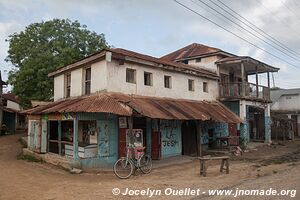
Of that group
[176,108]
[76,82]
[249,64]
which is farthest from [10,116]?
[249,64]

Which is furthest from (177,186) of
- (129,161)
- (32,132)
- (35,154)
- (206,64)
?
(206,64)

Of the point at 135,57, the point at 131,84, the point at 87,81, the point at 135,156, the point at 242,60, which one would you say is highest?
the point at 242,60

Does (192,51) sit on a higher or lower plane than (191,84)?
higher

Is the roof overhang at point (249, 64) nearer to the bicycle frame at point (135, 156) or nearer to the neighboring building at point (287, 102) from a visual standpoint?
the bicycle frame at point (135, 156)

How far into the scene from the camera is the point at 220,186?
941 cm

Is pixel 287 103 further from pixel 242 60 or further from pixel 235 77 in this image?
pixel 242 60

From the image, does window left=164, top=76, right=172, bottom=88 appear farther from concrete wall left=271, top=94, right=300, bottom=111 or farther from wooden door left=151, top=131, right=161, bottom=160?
concrete wall left=271, top=94, right=300, bottom=111

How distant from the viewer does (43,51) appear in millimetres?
26141

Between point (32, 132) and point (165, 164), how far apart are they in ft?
31.2

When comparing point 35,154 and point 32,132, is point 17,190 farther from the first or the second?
point 32,132

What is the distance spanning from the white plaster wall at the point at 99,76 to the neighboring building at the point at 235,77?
1032 cm

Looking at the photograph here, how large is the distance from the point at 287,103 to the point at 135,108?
32084 mm

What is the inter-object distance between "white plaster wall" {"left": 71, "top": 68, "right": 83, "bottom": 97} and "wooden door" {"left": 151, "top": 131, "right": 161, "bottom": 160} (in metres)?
4.70

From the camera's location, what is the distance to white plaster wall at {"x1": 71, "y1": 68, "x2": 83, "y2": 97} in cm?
1647
